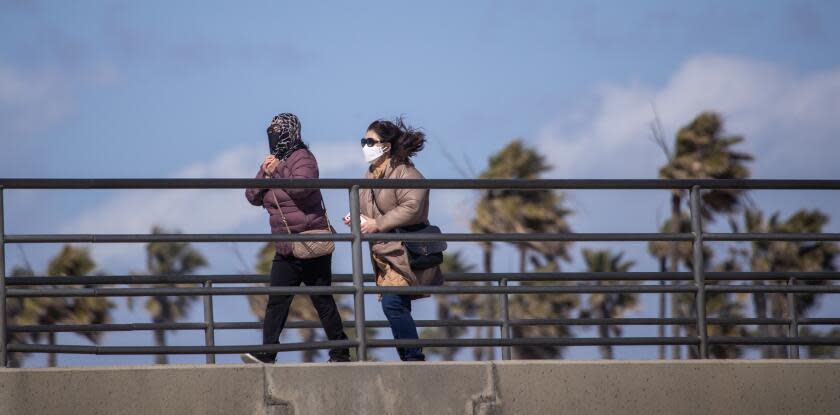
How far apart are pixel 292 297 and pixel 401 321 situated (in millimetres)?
655

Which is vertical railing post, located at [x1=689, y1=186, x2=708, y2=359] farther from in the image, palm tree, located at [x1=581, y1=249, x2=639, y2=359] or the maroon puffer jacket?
palm tree, located at [x1=581, y1=249, x2=639, y2=359]

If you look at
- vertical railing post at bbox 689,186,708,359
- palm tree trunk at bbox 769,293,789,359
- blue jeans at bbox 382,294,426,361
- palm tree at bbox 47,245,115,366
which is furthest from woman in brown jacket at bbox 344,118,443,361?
palm tree at bbox 47,245,115,366

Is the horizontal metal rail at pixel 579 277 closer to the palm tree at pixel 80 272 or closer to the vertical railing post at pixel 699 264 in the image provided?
the vertical railing post at pixel 699 264

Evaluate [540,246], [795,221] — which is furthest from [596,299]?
[795,221]

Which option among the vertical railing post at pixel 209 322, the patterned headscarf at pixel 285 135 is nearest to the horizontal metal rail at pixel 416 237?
the patterned headscarf at pixel 285 135

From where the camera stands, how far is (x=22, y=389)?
712 cm

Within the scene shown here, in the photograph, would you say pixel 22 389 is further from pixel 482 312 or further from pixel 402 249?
pixel 482 312

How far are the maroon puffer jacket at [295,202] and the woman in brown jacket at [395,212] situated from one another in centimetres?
29

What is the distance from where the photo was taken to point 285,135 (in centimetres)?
870

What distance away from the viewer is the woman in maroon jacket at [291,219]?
8.48 m

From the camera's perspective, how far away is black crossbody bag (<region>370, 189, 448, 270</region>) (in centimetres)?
829

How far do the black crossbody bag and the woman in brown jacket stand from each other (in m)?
0.03

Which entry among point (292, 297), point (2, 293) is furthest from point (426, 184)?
point (2, 293)

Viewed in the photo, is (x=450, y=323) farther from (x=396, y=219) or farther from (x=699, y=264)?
(x=699, y=264)
